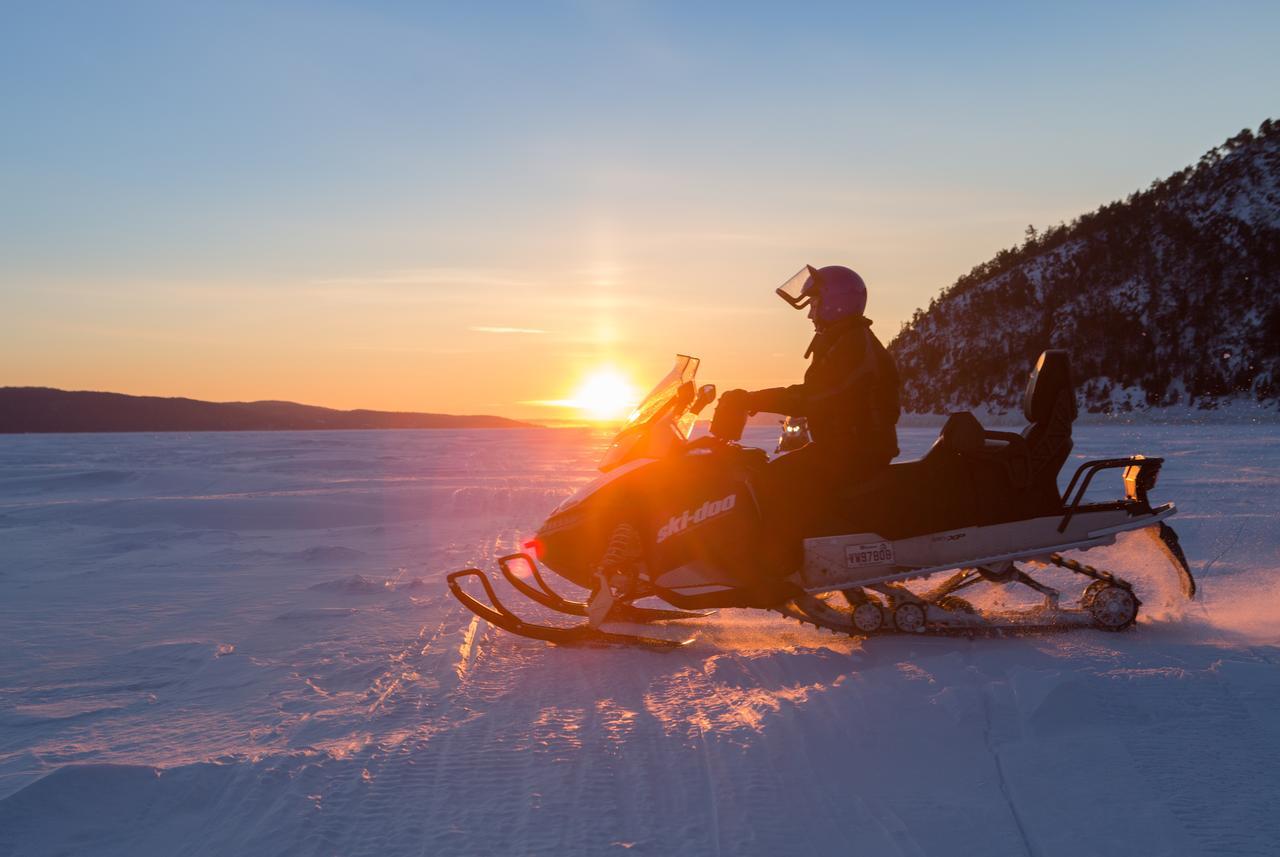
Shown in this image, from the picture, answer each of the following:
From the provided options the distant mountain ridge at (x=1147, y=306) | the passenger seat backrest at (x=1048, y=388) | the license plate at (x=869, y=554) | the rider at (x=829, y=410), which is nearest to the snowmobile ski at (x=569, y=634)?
the rider at (x=829, y=410)

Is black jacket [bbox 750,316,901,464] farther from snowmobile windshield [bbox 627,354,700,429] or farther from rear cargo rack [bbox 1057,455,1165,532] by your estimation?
rear cargo rack [bbox 1057,455,1165,532]

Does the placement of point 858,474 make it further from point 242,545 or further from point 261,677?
point 242,545

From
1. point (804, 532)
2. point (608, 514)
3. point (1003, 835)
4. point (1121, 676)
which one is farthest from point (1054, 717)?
point (608, 514)

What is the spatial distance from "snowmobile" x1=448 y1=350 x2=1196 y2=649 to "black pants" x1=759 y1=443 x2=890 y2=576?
0.03 meters

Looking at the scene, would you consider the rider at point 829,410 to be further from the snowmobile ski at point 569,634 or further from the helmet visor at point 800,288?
the snowmobile ski at point 569,634

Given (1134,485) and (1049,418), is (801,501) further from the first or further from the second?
(1134,485)

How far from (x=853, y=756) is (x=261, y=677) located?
3264 millimetres

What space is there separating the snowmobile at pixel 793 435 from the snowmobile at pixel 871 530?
61 cm

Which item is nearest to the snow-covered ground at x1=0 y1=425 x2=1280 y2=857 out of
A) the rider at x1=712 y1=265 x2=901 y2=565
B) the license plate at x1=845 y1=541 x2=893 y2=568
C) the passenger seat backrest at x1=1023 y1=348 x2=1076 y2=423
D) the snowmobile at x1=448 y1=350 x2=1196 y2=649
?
the snowmobile at x1=448 y1=350 x2=1196 y2=649

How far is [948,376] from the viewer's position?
3238 inches

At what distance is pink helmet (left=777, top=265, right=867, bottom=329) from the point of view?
211 inches

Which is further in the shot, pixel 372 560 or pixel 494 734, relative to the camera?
pixel 372 560

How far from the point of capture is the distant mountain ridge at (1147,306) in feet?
208

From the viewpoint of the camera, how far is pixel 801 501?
17.4ft
